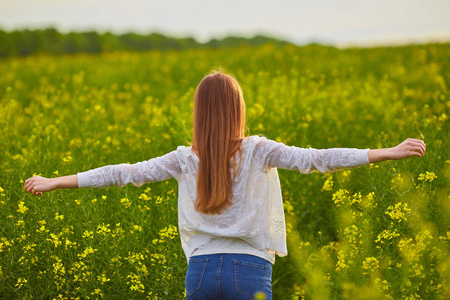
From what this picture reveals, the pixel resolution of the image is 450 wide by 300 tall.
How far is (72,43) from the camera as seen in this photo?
34906 millimetres

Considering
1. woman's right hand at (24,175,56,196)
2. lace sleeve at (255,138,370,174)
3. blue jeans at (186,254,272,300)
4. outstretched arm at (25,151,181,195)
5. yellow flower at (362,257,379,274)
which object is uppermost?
lace sleeve at (255,138,370,174)

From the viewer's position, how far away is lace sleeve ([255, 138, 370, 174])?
2137 mm

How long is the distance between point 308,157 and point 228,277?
24.5 inches

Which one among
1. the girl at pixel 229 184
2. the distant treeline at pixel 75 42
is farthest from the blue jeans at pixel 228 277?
the distant treeline at pixel 75 42

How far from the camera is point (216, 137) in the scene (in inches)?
86.9

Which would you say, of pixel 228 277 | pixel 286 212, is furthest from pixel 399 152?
pixel 286 212

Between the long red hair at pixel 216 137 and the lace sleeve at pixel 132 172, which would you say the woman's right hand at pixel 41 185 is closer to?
the lace sleeve at pixel 132 172

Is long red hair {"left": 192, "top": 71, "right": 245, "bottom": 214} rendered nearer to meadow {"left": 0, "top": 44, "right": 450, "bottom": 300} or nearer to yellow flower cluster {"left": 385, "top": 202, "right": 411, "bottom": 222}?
meadow {"left": 0, "top": 44, "right": 450, "bottom": 300}

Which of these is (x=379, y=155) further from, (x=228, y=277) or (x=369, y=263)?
(x=369, y=263)

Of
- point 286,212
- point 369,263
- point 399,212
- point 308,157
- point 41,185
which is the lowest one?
point 369,263

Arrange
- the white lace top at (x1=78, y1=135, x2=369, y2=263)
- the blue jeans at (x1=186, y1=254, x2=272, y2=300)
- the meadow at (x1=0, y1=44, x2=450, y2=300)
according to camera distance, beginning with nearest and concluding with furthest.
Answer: the blue jeans at (x1=186, y1=254, x2=272, y2=300)
the white lace top at (x1=78, y1=135, x2=369, y2=263)
the meadow at (x1=0, y1=44, x2=450, y2=300)

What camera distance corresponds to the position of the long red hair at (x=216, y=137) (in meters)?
2.16

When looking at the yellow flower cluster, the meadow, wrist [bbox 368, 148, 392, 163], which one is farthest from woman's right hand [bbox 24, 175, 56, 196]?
the yellow flower cluster

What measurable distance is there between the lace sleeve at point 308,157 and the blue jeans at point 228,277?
43cm
